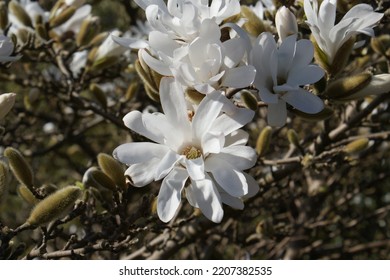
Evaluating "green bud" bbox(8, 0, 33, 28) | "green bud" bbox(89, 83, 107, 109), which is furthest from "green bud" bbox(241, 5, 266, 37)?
"green bud" bbox(8, 0, 33, 28)

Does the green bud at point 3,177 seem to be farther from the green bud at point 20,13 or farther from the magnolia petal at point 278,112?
the green bud at point 20,13

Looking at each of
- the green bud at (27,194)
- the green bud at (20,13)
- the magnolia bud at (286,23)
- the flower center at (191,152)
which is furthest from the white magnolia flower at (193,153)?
the green bud at (20,13)

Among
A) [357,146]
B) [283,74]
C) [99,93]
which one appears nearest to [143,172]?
[283,74]

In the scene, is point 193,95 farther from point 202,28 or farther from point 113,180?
point 113,180

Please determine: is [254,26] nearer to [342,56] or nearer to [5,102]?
[342,56]

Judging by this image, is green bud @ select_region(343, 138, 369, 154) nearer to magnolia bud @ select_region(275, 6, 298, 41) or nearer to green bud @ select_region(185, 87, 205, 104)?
magnolia bud @ select_region(275, 6, 298, 41)

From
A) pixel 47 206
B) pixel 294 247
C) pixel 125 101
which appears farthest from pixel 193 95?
pixel 294 247
